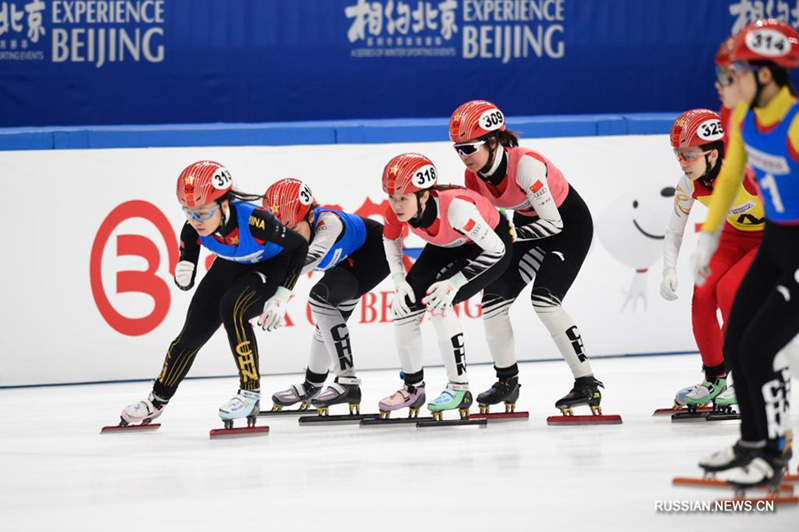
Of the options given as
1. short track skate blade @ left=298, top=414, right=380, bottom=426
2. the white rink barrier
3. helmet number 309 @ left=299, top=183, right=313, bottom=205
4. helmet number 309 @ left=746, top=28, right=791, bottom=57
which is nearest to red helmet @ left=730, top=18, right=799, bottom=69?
helmet number 309 @ left=746, top=28, right=791, bottom=57

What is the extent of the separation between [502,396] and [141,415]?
6.58 ft

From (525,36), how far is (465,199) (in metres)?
4.86

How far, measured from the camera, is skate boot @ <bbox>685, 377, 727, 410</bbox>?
6074 mm

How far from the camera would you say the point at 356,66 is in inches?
400

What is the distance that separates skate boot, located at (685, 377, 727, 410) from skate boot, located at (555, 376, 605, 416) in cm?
50

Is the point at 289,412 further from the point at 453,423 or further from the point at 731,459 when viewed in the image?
the point at 731,459

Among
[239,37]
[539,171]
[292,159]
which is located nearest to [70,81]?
[239,37]

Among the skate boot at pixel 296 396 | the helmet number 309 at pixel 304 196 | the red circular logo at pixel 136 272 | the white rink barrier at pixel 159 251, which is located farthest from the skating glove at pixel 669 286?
the red circular logo at pixel 136 272

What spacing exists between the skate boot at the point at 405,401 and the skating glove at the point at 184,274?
4.07 feet

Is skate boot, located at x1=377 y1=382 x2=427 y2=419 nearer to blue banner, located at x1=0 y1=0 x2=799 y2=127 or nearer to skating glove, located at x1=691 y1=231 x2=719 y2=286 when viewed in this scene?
skating glove, located at x1=691 y1=231 x2=719 y2=286

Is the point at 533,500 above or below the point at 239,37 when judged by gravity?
below

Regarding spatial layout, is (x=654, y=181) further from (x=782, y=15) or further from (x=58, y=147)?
(x=58, y=147)

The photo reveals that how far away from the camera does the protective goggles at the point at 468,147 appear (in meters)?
6.00

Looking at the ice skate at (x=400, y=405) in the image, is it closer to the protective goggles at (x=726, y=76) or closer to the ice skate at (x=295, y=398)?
the ice skate at (x=295, y=398)
